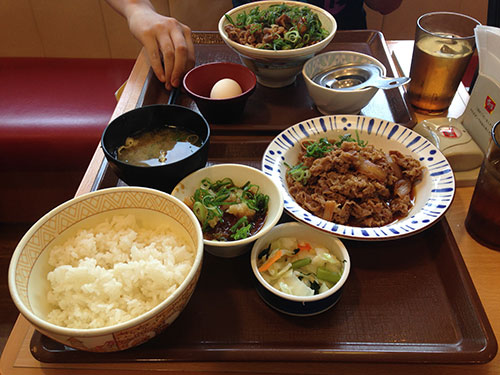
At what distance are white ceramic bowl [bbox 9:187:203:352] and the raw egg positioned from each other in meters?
0.75

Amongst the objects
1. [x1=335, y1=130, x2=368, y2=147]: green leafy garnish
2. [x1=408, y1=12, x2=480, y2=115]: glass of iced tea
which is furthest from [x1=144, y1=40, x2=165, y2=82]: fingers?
[x1=408, y1=12, x2=480, y2=115]: glass of iced tea

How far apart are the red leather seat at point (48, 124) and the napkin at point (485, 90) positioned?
1.97 metres

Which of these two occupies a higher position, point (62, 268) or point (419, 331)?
point (62, 268)

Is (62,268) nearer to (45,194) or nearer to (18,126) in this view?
(18,126)

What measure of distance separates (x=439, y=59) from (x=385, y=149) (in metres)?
0.47

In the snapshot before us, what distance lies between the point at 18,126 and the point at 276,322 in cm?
214

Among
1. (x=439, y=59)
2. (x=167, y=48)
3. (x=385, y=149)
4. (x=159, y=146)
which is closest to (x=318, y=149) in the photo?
(x=385, y=149)

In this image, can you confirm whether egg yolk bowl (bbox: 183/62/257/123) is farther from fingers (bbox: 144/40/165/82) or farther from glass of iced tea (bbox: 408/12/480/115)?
glass of iced tea (bbox: 408/12/480/115)

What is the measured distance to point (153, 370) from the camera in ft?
3.43

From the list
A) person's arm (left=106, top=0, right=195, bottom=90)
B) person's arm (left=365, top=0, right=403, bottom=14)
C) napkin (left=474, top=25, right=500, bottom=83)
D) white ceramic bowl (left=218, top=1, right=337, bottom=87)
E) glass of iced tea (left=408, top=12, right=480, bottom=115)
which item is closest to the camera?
napkin (left=474, top=25, right=500, bottom=83)

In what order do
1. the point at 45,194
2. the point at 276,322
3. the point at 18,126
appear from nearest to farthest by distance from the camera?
the point at 276,322 < the point at 18,126 < the point at 45,194

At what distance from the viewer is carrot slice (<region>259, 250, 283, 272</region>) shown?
1.16m

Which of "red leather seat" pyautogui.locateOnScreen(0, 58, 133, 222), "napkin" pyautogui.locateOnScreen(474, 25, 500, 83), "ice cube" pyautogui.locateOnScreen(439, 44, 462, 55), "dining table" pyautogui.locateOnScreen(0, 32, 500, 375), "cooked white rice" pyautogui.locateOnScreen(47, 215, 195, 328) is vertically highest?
"napkin" pyautogui.locateOnScreen(474, 25, 500, 83)

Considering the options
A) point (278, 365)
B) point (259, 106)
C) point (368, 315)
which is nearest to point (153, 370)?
point (278, 365)
